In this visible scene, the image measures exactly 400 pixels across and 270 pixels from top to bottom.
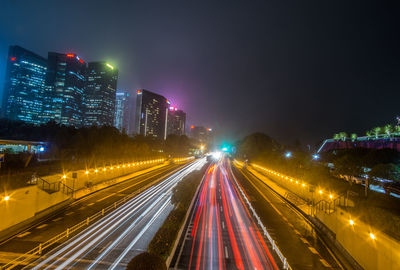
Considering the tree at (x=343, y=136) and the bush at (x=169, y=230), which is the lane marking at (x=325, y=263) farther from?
the tree at (x=343, y=136)

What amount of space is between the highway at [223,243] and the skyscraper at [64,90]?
179 meters

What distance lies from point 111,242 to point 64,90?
190367 mm

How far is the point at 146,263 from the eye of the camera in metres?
6.42

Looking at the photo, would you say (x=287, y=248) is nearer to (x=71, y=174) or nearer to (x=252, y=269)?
(x=252, y=269)

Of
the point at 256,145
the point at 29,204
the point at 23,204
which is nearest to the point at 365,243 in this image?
the point at 23,204

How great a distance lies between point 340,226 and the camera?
14.0 metres

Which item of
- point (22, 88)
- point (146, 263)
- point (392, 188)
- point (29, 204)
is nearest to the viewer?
point (146, 263)

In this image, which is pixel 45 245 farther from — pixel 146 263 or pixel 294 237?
pixel 294 237

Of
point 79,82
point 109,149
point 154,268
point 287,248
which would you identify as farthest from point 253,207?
point 79,82

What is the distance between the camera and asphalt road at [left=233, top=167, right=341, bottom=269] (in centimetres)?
1202

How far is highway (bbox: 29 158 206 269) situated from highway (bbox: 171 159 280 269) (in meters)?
2.89

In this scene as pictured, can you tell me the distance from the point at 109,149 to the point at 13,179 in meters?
30.7

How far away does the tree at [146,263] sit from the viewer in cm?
634

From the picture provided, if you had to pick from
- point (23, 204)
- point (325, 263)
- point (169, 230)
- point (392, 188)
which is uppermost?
point (392, 188)
